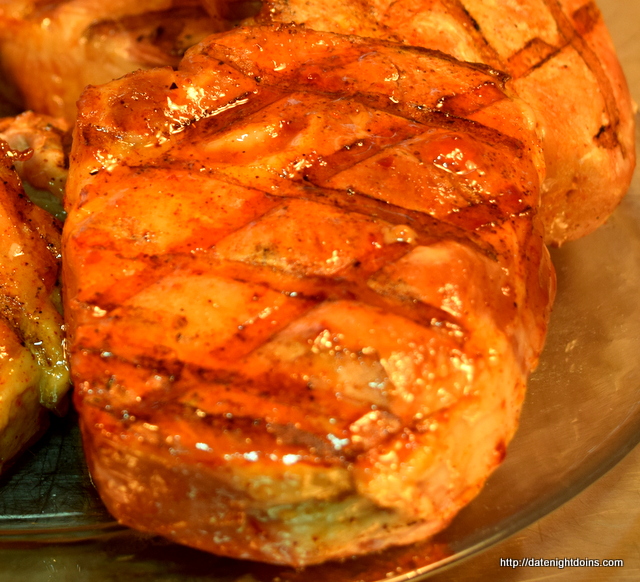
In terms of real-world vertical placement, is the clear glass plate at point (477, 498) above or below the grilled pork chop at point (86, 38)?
below

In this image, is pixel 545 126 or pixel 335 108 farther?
pixel 545 126

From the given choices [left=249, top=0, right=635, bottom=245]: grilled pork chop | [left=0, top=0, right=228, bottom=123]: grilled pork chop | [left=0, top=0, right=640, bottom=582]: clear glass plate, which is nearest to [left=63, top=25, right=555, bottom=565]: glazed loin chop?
[left=0, top=0, right=640, bottom=582]: clear glass plate

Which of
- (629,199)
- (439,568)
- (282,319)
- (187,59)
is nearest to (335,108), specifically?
(187,59)

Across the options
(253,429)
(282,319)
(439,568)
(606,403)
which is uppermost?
(282,319)

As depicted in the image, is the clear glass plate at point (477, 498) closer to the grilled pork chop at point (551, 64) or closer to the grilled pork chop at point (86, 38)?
the grilled pork chop at point (551, 64)

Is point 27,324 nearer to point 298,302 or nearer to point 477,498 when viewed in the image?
point 298,302

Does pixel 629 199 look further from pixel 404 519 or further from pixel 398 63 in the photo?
pixel 404 519

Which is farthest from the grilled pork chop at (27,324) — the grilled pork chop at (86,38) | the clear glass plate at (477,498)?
the grilled pork chop at (86,38)

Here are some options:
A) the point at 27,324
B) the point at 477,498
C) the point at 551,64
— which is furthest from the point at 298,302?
the point at 551,64
